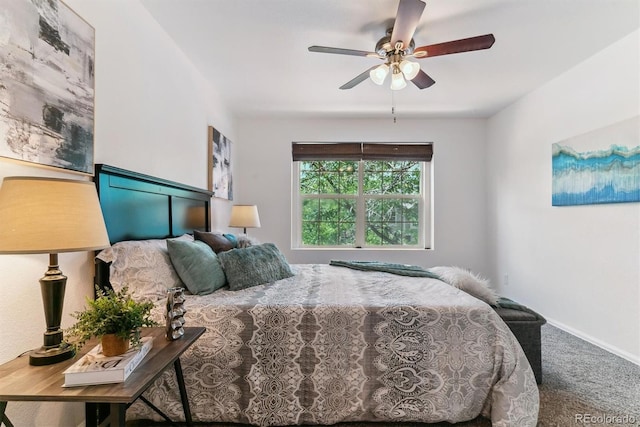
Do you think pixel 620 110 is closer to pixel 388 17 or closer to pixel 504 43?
pixel 504 43

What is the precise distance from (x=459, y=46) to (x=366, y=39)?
71 centimetres

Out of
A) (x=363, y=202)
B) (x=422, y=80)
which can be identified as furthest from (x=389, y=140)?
(x=422, y=80)

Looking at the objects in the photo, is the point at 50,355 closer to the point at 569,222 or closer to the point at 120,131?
the point at 120,131

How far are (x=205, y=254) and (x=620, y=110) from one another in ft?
10.8

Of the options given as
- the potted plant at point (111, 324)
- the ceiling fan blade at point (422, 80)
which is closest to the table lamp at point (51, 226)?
the potted plant at point (111, 324)

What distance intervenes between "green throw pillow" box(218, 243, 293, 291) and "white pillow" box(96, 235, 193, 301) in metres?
0.36

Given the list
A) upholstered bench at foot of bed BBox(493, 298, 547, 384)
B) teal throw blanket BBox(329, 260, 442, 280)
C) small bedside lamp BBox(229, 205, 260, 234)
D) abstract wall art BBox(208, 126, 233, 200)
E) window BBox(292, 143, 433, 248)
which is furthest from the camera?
window BBox(292, 143, 433, 248)

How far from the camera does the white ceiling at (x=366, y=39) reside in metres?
1.99

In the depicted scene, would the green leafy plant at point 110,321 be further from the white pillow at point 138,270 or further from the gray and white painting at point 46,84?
the gray and white painting at point 46,84

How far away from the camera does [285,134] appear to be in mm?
4309

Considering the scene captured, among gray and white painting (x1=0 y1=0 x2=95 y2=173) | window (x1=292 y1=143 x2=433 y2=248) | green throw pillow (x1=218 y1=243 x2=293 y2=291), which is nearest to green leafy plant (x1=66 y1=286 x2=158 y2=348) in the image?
gray and white painting (x1=0 y1=0 x2=95 y2=173)

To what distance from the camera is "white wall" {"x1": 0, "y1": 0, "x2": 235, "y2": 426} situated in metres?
1.22

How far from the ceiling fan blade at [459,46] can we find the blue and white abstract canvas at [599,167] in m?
1.43

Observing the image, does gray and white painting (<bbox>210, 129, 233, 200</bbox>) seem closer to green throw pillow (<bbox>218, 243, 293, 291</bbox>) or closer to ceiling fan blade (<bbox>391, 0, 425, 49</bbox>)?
green throw pillow (<bbox>218, 243, 293, 291</bbox>)
